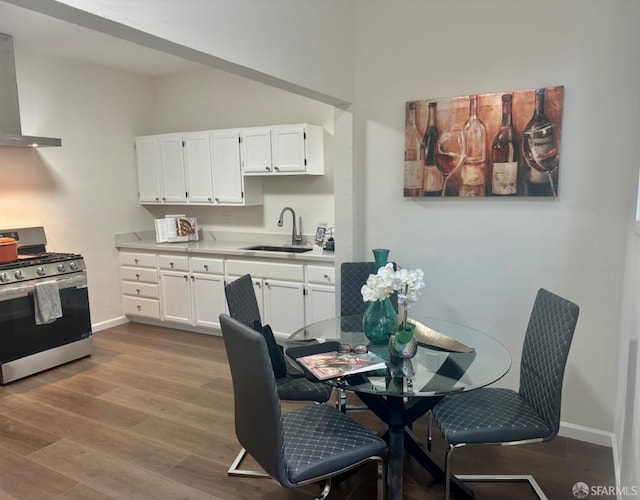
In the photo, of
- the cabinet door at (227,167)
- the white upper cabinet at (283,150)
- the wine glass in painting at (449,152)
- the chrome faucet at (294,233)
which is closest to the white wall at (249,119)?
the chrome faucet at (294,233)

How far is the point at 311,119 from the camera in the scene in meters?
4.38

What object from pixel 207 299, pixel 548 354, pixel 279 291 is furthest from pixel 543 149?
pixel 207 299

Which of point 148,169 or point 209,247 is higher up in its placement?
point 148,169

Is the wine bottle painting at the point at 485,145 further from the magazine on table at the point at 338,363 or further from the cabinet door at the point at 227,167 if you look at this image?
the cabinet door at the point at 227,167

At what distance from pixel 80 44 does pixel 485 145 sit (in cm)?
349

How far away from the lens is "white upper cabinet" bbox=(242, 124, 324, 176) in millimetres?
4094

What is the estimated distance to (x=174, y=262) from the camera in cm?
464

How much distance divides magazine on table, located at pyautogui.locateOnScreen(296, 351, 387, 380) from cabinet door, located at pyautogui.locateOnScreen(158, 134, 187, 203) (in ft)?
10.6

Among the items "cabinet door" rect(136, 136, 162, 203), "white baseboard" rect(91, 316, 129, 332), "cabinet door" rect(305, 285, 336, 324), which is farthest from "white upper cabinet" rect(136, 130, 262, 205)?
"white baseboard" rect(91, 316, 129, 332)

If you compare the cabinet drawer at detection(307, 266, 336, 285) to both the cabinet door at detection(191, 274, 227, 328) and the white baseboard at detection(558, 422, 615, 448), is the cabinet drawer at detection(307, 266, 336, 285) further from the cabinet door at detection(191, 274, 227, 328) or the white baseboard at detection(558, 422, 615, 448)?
the white baseboard at detection(558, 422, 615, 448)

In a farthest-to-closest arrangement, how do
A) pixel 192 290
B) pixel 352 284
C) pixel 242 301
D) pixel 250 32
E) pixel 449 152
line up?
1. pixel 192 290
2. pixel 352 284
3. pixel 449 152
4. pixel 242 301
5. pixel 250 32

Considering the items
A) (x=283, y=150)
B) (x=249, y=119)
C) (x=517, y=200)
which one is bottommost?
(x=517, y=200)

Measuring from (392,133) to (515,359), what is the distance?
1723mm

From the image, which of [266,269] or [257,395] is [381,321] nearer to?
[257,395]
